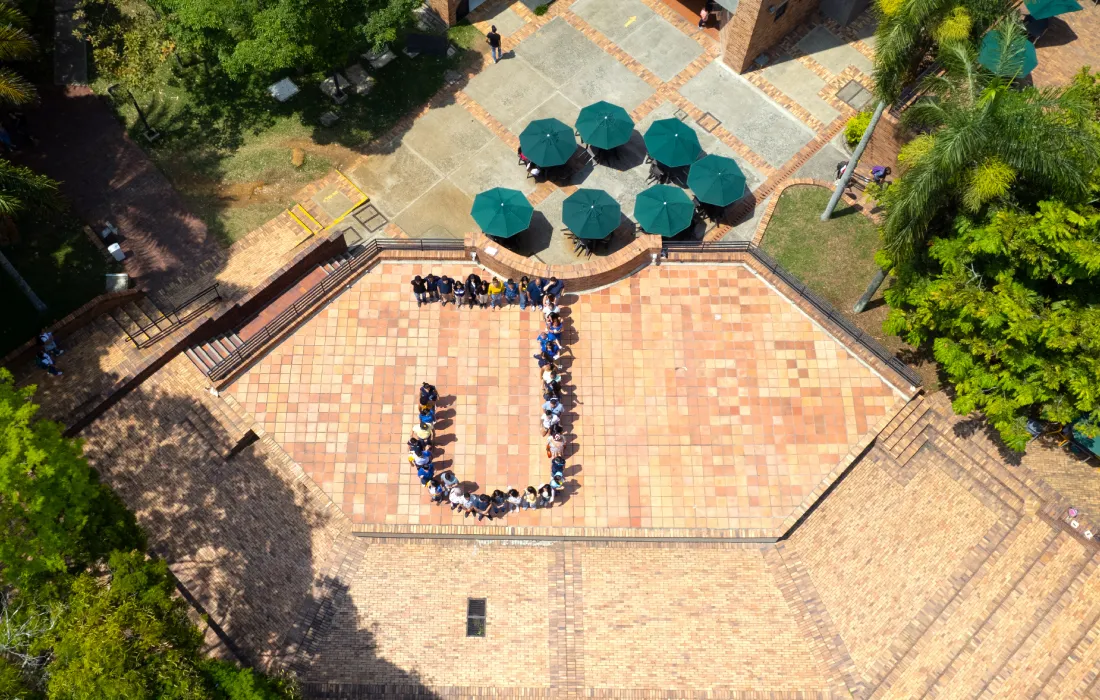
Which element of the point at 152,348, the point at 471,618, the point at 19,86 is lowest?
the point at 471,618

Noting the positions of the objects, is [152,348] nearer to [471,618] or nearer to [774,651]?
[471,618]

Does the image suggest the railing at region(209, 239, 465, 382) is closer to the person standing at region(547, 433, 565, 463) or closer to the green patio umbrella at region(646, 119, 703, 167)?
the person standing at region(547, 433, 565, 463)

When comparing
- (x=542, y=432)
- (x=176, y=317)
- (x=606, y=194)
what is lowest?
(x=176, y=317)

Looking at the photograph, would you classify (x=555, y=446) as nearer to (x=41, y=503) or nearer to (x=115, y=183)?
(x=41, y=503)

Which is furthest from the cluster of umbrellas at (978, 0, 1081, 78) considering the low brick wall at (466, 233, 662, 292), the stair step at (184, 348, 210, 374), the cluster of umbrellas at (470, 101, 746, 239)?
the stair step at (184, 348, 210, 374)

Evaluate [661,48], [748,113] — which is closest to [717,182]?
[748,113]

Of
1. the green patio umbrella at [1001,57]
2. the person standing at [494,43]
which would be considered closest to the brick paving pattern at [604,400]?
the green patio umbrella at [1001,57]

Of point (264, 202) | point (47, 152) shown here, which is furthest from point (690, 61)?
point (47, 152)
